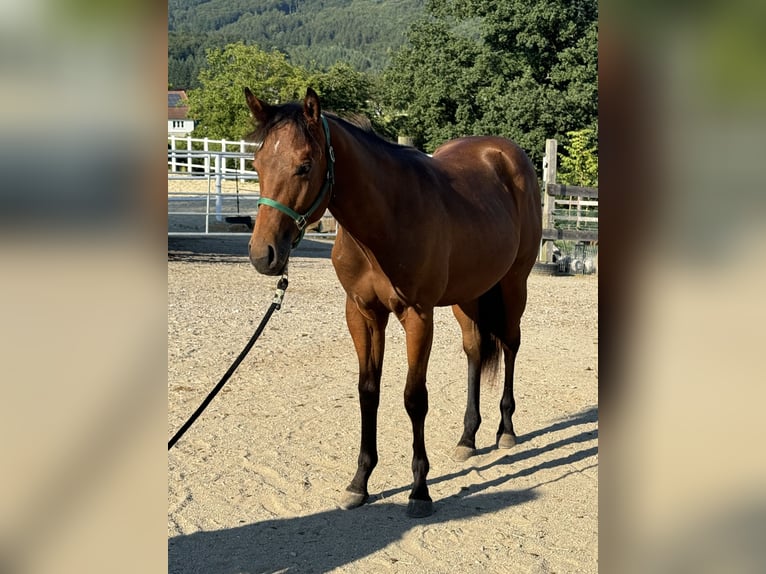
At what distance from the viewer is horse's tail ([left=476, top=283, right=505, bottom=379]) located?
16.5 ft

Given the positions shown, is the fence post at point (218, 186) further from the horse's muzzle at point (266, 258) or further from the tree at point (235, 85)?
the tree at point (235, 85)

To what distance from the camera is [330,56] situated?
7662 inches

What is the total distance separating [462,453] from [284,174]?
7.91 ft

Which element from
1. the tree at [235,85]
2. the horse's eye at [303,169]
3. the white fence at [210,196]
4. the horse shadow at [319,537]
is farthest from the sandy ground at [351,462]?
the tree at [235,85]

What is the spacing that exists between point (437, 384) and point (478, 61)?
23.1m

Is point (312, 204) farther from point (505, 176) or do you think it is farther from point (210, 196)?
point (210, 196)

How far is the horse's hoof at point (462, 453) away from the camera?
476cm

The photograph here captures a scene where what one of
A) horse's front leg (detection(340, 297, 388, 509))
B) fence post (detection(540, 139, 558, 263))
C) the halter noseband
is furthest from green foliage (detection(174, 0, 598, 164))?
the halter noseband

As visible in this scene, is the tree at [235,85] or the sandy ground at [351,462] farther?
the tree at [235,85]

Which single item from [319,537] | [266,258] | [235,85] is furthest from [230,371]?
[235,85]

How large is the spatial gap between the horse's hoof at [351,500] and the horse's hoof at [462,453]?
0.90 m

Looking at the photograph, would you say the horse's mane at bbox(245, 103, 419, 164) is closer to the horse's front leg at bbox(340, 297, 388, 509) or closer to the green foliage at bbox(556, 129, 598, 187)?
the horse's front leg at bbox(340, 297, 388, 509)
